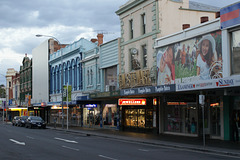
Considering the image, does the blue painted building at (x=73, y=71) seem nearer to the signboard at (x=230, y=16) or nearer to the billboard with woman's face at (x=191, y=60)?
the billboard with woman's face at (x=191, y=60)

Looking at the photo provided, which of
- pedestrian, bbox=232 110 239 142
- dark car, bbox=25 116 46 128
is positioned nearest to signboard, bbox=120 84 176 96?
pedestrian, bbox=232 110 239 142

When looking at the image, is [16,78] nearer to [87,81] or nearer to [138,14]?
[87,81]

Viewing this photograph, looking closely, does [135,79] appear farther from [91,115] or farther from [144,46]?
[91,115]

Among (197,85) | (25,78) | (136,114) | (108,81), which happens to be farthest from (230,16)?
(25,78)

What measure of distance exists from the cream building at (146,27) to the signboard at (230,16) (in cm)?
540

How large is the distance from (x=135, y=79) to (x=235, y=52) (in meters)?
11.8

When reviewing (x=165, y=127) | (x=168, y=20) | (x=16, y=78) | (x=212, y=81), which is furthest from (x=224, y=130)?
(x=16, y=78)

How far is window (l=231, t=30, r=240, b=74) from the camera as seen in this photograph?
21.2 metres

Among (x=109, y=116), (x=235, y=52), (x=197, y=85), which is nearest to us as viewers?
(x=197, y=85)

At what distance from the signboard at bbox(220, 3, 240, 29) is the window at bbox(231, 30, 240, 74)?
628 millimetres

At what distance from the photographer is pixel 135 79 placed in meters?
31.8

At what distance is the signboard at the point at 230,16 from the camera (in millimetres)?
20798

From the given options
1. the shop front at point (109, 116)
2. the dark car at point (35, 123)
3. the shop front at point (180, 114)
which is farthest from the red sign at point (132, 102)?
the dark car at point (35, 123)

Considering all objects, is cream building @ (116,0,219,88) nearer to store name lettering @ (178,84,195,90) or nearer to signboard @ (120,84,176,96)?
signboard @ (120,84,176,96)
